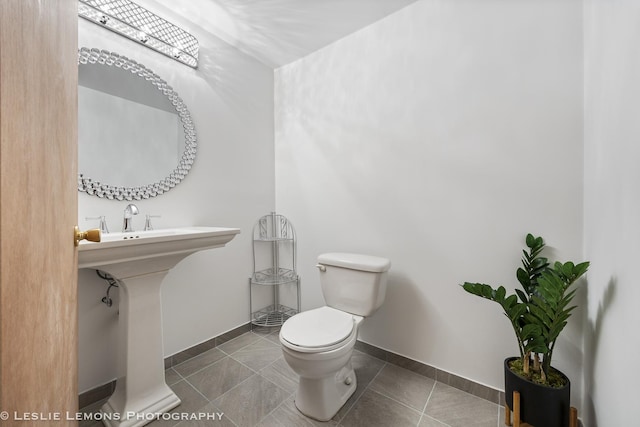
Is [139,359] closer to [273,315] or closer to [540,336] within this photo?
[273,315]

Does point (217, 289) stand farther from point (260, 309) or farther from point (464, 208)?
point (464, 208)

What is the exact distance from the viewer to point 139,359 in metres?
1.35

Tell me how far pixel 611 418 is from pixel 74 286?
5.64 ft

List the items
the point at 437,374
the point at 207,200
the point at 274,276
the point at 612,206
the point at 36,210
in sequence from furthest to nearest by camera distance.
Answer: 1. the point at 274,276
2. the point at 207,200
3. the point at 437,374
4. the point at 612,206
5. the point at 36,210

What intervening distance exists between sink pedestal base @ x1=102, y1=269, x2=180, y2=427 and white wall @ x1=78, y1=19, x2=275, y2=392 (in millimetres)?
233

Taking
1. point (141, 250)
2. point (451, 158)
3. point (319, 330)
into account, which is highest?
point (451, 158)

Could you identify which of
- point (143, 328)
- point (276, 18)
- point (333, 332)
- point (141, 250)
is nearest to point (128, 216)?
point (141, 250)

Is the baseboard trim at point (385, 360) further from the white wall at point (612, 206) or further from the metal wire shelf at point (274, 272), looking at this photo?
the white wall at point (612, 206)

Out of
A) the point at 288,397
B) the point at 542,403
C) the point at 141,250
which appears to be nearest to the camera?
the point at 542,403

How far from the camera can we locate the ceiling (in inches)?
65.5

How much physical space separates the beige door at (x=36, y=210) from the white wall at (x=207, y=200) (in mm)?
935

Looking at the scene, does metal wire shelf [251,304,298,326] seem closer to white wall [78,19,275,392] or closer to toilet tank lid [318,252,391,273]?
white wall [78,19,275,392]

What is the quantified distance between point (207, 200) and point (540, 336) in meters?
2.02

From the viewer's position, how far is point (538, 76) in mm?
1294
